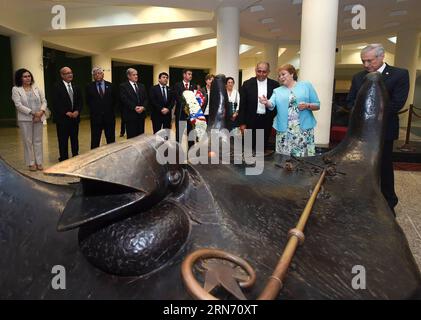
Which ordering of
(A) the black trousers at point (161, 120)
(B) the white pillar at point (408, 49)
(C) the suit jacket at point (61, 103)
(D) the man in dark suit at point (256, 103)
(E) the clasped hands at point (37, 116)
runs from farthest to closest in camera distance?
1. (B) the white pillar at point (408, 49)
2. (A) the black trousers at point (161, 120)
3. (C) the suit jacket at point (61, 103)
4. (E) the clasped hands at point (37, 116)
5. (D) the man in dark suit at point (256, 103)

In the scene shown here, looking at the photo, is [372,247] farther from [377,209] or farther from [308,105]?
[308,105]

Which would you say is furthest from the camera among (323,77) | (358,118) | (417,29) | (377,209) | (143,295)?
(417,29)

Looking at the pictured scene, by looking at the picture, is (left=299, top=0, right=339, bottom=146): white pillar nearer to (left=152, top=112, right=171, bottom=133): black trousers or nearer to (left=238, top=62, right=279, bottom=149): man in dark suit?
(left=238, top=62, right=279, bottom=149): man in dark suit

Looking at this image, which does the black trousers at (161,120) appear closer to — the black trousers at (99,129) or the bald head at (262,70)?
the black trousers at (99,129)

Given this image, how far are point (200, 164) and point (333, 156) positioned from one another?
69 cm

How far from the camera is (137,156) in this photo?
2.65 ft

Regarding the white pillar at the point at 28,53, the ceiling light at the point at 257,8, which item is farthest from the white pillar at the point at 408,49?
the white pillar at the point at 28,53

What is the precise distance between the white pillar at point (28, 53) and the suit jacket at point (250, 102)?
9745 mm

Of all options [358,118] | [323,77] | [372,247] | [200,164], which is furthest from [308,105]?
[323,77]

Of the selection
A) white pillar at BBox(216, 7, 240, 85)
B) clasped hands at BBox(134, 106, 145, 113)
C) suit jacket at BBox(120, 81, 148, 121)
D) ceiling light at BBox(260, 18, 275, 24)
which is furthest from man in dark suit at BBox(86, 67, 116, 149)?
ceiling light at BBox(260, 18, 275, 24)

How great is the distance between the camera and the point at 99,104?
6020mm

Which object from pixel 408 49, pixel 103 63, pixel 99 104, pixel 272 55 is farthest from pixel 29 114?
pixel 408 49

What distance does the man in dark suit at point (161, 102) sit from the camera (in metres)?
6.85

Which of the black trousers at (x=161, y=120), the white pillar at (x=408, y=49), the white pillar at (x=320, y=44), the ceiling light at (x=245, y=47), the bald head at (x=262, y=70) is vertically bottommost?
the black trousers at (x=161, y=120)
